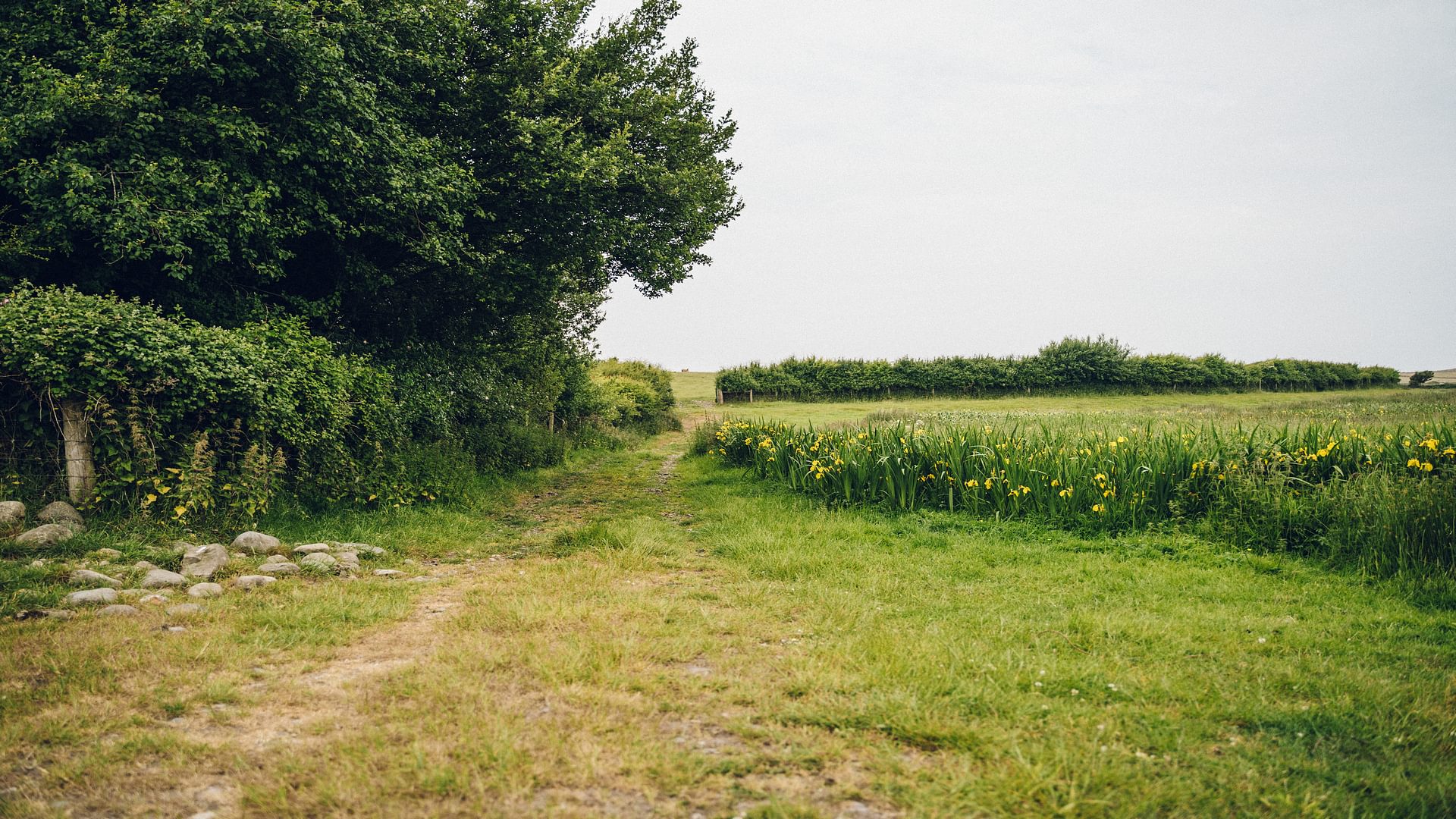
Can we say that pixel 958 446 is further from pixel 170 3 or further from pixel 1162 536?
pixel 170 3

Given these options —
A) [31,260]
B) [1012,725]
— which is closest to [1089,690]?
[1012,725]

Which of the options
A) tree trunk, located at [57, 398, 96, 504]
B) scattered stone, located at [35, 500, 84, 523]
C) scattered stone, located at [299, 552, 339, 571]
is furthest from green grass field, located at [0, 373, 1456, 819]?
tree trunk, located at [57, 398, 96, 504]

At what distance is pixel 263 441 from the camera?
883cm

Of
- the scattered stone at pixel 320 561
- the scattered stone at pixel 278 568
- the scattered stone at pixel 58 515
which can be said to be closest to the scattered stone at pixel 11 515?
the scattered stone at pixel 58 515

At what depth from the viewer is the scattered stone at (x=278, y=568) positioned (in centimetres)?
692

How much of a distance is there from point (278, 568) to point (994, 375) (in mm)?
51720

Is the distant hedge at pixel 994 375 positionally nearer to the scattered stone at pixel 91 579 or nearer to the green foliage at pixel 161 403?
the green foliage at pixel 161 403

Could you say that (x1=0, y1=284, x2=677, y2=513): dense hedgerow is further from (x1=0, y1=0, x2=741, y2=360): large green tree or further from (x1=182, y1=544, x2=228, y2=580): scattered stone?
(x1=0, y1=0, x2=741, y2=360): large green tree

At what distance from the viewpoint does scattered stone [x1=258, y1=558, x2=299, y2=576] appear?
22.7ft

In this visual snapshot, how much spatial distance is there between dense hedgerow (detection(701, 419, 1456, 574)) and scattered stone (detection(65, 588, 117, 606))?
8516 mm

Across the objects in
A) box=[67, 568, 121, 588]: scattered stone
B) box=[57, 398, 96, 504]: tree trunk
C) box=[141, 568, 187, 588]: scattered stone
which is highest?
box=[57, 398, 96, 504]: tree trunk

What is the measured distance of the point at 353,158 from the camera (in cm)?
1070

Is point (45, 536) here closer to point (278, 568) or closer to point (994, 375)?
point (278, 568)

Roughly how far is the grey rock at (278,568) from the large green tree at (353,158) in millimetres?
5010
